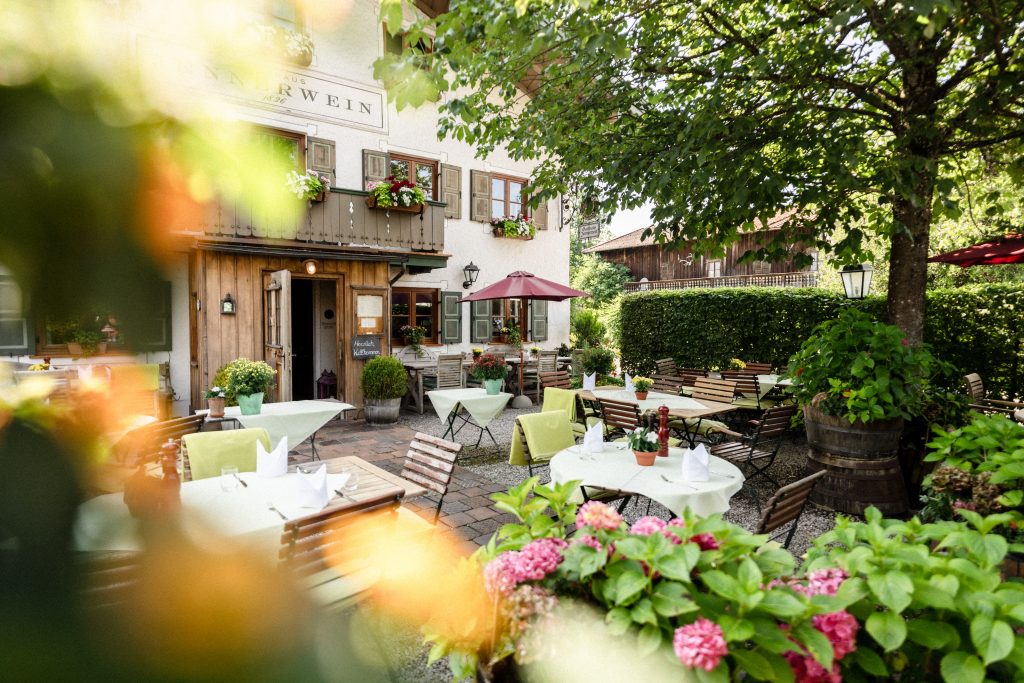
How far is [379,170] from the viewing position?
1115 centimetres

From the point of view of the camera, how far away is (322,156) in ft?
→ 34.3

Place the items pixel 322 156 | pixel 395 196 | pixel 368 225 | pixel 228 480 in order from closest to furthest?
pixel 228 480, pixel 368 225, pixel 395 196, pixel 322 156

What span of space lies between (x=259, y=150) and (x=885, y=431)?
5.68 m

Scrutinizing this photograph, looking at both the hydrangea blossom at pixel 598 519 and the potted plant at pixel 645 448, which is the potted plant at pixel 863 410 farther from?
the hydrangea blossom at pixel 598 519

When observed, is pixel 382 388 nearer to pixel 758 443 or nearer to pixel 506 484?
pixel 506 484

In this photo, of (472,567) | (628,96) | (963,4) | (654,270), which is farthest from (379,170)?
(654,270)

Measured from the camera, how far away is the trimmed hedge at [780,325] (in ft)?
29.5

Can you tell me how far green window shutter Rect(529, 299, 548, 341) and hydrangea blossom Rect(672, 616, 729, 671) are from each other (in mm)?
12138

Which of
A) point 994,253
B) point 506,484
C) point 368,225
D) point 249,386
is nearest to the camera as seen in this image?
point 249,386

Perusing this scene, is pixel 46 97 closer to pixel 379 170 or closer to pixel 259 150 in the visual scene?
pixel 259 150

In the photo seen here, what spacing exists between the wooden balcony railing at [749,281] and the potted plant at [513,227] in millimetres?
9453

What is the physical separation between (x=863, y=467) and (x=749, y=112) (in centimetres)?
327

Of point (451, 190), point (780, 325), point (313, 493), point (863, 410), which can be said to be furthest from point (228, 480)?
point (780, 325)

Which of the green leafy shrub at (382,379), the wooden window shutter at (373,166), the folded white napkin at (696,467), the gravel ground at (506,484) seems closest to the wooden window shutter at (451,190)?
the wooden window shutter at (373,166)
